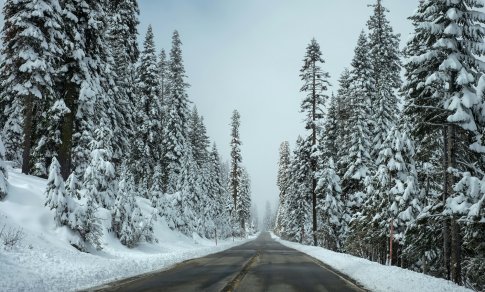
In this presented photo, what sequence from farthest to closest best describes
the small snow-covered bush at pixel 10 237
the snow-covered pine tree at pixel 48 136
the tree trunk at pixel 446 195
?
the snow-covered pine tree at pixel 48 136 → the tree trunk at pixel 446 195 → the small snow-covered bush at pixel 10 237

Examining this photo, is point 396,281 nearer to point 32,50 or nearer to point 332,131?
point 32,50

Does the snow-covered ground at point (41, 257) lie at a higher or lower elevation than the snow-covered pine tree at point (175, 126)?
lower

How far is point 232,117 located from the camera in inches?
3268

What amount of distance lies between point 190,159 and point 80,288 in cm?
4079

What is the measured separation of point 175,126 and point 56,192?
30617mm

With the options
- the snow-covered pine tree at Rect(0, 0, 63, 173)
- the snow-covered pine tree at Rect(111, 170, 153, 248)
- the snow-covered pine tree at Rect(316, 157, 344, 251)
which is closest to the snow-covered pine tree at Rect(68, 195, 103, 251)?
the snow-covered pine tree at Rect(111, 170, 153, 248)

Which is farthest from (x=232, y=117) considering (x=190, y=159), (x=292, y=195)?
(x=190, y=159)

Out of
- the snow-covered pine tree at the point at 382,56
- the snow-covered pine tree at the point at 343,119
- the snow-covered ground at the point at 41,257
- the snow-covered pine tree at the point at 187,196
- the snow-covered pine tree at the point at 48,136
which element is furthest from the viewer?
the snow-covered pine tree at the point at 187,196

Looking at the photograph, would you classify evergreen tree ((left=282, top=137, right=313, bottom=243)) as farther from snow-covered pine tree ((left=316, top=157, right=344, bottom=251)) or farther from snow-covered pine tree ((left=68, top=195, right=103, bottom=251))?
snow-covered pine tree ((left=68, top=195, right=103, bottom=251))

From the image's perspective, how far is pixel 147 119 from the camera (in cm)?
4534

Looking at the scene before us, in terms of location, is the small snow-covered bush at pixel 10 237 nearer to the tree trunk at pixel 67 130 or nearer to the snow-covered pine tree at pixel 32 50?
the tree trunk at pixel 67 130

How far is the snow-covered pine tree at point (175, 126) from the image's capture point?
1900 inches

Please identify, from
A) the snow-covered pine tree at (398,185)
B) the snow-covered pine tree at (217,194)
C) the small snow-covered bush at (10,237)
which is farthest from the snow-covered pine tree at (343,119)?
the snow-covered pine tree at (217,194)

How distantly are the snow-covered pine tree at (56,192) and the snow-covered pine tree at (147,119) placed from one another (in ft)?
82.9
